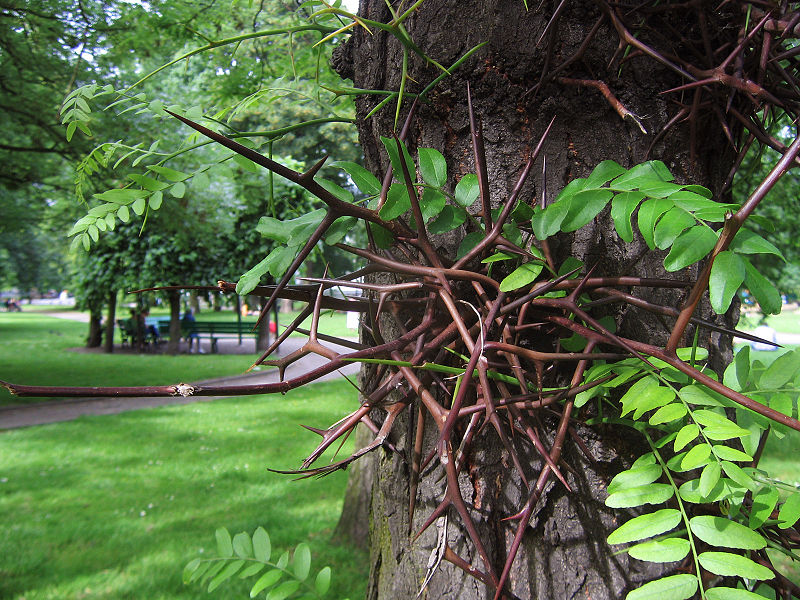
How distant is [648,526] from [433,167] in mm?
565

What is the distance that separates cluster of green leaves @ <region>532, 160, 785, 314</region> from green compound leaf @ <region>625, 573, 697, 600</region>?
0.34 meters

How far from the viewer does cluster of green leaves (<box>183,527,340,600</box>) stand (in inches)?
45.8

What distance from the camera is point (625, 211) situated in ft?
2.33

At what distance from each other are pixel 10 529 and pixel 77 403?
6.62 m

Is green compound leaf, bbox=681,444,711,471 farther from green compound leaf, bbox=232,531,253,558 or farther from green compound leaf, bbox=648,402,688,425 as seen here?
green compound leaf, bbox=232,531,253,558

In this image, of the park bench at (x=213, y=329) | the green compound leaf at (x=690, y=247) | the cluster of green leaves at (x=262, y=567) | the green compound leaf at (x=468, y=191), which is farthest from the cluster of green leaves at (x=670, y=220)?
the park bench at (x=213, y=329)

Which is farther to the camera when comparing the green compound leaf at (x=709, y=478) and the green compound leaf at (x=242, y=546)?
the green compound leaf at (x=242, y=546)

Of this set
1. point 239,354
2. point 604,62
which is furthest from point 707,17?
point 239,354

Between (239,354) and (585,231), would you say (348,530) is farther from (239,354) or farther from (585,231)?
(239,354)

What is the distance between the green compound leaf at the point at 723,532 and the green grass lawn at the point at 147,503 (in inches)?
122

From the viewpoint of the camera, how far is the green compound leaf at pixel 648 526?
72cm

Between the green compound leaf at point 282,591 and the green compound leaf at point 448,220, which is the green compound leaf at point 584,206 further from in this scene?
the green compound leaf at point 282,591

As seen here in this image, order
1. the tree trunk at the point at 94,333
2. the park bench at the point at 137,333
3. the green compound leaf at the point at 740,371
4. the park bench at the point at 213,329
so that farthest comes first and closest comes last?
the tree trunk at the point at 94,333
the park bench at the point at 137,333
the park bench at the point at 213,329
the green compound leaf at the point at 740,371

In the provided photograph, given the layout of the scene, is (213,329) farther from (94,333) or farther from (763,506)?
(763,506)
